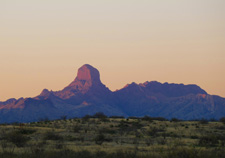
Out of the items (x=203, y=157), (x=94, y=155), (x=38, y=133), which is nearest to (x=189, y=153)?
(x=203, y=157)

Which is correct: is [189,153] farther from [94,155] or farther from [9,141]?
[9,141]

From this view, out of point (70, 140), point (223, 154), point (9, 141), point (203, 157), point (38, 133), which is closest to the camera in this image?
point (203, 157)

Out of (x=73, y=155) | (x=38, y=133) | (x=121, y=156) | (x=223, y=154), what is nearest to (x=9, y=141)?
(x=38, y=133)

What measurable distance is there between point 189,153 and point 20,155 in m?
11.5

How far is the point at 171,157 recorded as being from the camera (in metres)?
24.1

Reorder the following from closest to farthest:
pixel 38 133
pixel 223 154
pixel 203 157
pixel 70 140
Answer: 1. pixel 203 157
2. pixel 223 154
3. pixel 70 140
4. pixel 38 133

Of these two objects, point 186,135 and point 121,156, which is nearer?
point 121,156

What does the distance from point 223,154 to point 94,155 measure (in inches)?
355

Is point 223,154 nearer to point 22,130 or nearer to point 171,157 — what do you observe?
point 171,157

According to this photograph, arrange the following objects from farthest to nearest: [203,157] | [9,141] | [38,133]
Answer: [38,133], [9,141], [203,157]

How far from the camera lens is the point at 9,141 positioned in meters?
34.8

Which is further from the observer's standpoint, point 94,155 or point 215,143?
point 215,143

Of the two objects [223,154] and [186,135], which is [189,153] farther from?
[186,135]

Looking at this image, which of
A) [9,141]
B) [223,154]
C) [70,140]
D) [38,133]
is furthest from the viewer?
[38,133]
